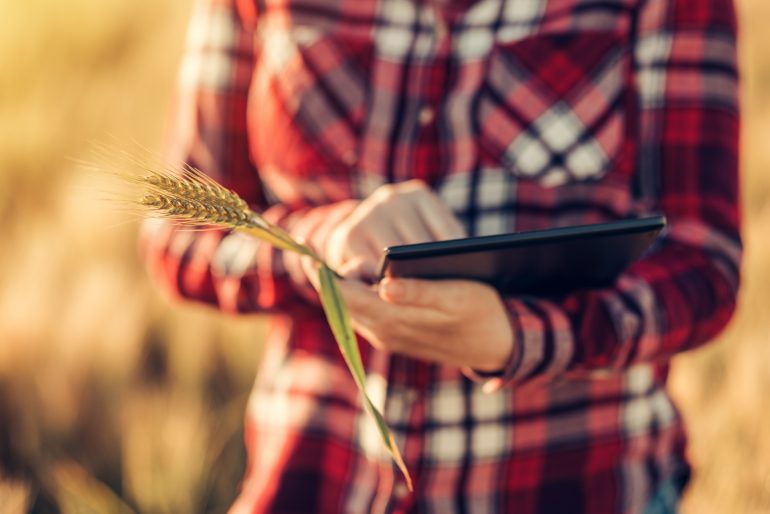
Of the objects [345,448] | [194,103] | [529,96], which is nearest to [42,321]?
[194,103]

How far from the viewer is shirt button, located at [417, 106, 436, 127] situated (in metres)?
1.03

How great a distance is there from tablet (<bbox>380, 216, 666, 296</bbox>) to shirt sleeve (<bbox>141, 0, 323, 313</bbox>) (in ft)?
0.92

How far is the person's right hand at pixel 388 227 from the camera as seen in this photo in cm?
84

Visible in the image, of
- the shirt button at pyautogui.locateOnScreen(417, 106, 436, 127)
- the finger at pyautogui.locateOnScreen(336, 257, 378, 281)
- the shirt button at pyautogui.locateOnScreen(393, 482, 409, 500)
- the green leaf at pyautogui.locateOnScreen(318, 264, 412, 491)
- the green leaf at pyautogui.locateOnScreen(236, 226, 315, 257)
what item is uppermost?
the shirt button at pyautogui.locateOnScreen(417, 106, 436, 127)

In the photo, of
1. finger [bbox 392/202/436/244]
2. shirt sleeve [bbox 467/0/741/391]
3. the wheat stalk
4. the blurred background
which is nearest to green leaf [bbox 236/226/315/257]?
the wheat stalk

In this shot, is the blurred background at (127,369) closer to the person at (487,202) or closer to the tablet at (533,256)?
the person at (487,202)

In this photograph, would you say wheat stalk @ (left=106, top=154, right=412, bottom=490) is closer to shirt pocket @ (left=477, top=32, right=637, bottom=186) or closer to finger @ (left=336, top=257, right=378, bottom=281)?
finger @ (left=336, top=257, right=378, bottom=281)

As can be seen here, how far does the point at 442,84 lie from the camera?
1036 millimetres

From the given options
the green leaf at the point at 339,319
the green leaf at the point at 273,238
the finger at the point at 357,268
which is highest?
the green leaf at the point at 273,238

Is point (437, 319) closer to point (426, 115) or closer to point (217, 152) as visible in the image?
point (426, 115)

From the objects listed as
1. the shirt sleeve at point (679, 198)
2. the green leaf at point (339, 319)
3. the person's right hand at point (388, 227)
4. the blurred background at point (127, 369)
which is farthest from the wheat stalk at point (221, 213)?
the blurred background at point (127, 369)

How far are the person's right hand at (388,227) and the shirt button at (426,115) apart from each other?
0.18 m

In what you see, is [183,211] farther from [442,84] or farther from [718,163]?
[718,163]

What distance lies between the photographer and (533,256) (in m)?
0.78
